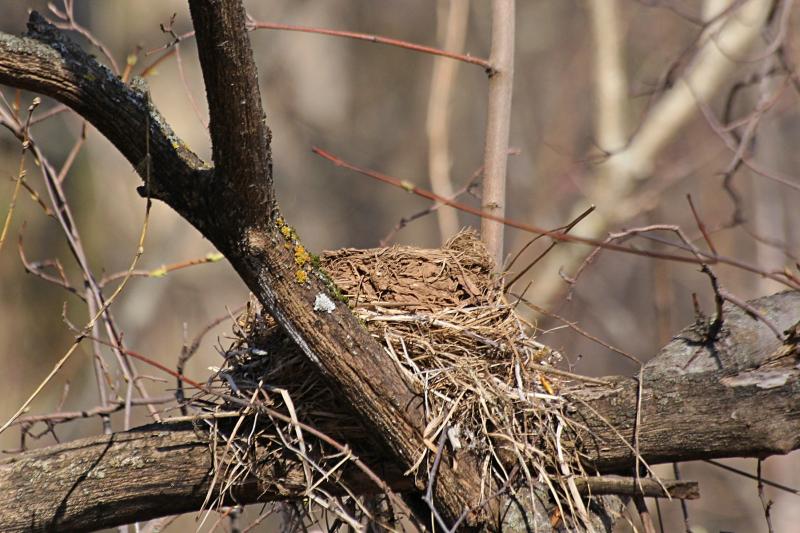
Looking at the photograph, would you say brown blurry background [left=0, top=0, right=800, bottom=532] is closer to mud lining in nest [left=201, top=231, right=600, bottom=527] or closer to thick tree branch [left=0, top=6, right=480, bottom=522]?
mud lining in nest [left=201, top=231, right=600, bottom=527]

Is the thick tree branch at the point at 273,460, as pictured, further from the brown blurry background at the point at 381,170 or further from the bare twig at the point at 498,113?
the brown blurry background at the point at 381,170

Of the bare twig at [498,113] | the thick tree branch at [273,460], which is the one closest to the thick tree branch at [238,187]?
the thick tree branch at [273,460]

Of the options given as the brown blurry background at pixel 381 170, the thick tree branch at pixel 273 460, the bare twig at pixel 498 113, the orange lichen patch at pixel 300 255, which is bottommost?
the thick tree branch at pixel 273 460

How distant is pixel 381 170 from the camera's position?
839 cm

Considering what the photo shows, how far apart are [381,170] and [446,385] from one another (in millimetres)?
6452

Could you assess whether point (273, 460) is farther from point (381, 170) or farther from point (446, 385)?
point (381, 170)

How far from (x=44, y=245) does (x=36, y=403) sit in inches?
44.9

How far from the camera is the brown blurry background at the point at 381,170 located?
20.3ft

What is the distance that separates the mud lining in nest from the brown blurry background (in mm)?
1241

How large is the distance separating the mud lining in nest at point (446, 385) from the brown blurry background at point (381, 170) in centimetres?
124

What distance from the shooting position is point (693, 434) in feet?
6.67

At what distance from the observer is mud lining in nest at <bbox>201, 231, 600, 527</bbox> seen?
2021 millimetres

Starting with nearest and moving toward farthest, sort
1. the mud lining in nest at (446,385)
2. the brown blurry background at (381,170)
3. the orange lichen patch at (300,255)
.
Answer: the orange lichen patch at (300,255) < the mud lining in nest at (446,385) < the brown blurry background at (381,170)

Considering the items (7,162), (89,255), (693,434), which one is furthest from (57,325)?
(693,434)
